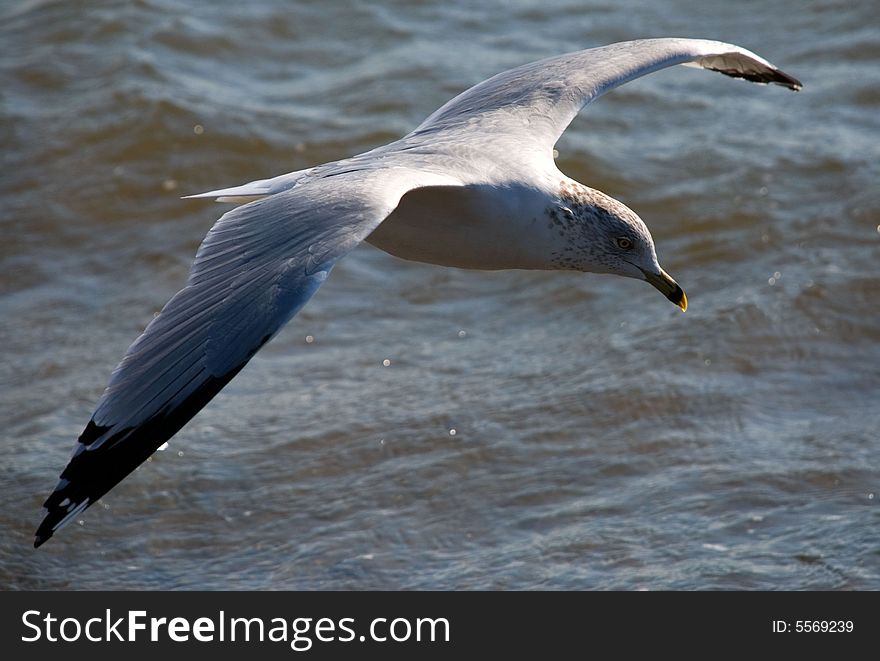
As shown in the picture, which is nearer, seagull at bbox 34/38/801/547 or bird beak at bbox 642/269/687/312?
seagull at bbox 34/38/801/547

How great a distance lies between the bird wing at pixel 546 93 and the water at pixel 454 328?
1.62 m

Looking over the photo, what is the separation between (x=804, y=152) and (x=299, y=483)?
4.59 m

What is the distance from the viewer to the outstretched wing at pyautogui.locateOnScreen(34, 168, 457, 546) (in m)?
3.98

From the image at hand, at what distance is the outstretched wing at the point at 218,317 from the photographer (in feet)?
13.1

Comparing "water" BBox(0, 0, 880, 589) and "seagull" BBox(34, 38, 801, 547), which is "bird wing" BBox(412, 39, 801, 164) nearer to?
"seagull" BBox(34, 38, 801, 547)

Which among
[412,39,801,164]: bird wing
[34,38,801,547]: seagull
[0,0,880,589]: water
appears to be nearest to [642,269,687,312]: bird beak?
[34,38,801,547]: seagull

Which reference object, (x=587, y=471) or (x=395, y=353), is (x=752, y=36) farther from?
(x=587, y=471)

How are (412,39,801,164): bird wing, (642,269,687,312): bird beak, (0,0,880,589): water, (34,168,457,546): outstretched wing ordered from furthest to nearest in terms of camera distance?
(0,0,880,589): water → (412,39,801,164): bird wing → (642,269,687,312): bird beak → (34,168,457,546): outstretched wing

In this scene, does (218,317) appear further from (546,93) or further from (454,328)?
(454,328)

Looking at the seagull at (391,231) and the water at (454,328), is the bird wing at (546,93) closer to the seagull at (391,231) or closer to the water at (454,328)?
the seagull at (391,231)

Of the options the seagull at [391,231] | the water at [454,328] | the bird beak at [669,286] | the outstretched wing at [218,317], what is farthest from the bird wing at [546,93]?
the water at [454,328]

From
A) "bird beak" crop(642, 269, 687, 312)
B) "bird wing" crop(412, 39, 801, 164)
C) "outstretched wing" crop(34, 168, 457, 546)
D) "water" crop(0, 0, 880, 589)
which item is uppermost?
"bird wing" crop(412, 39, 801, 164)

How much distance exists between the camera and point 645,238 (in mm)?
5391

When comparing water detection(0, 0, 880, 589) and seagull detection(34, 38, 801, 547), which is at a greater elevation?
seagull detection(34, 38, 801, 547)
